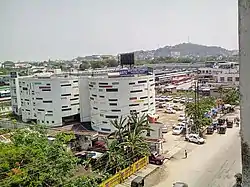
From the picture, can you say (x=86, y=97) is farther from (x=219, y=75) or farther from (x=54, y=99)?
(x=219, y=75)

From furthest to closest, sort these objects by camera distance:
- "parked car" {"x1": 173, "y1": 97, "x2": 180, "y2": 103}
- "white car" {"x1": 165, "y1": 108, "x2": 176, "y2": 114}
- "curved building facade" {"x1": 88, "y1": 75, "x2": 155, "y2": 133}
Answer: "parked car" {"x1": 173, "y1": 97, "x2": 180, "y2": 103} → "white car" {"x1": 165, "y1": 108, "x2": 176, "y2": 114} → "curved building facade" {"x1": 88, "y1": 75, "x2": 155, "y2": 133}

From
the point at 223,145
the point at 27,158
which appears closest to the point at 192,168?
the point at 223,145

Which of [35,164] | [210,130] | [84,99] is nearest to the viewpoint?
[35,164]

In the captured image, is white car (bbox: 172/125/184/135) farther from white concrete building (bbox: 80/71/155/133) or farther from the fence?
the fence

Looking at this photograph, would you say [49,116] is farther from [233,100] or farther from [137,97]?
[233,100]

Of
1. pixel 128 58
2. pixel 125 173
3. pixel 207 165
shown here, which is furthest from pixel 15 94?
pixel 207 165

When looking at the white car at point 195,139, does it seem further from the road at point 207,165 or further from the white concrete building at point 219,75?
the white concrete building at point 219,75

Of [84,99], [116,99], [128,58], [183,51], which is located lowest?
[84,99]

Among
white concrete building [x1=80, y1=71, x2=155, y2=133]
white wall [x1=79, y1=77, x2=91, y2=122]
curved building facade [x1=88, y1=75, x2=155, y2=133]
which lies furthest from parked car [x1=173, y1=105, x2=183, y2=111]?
white wall [x1=79, y1=77, x2=91, y2=122]
